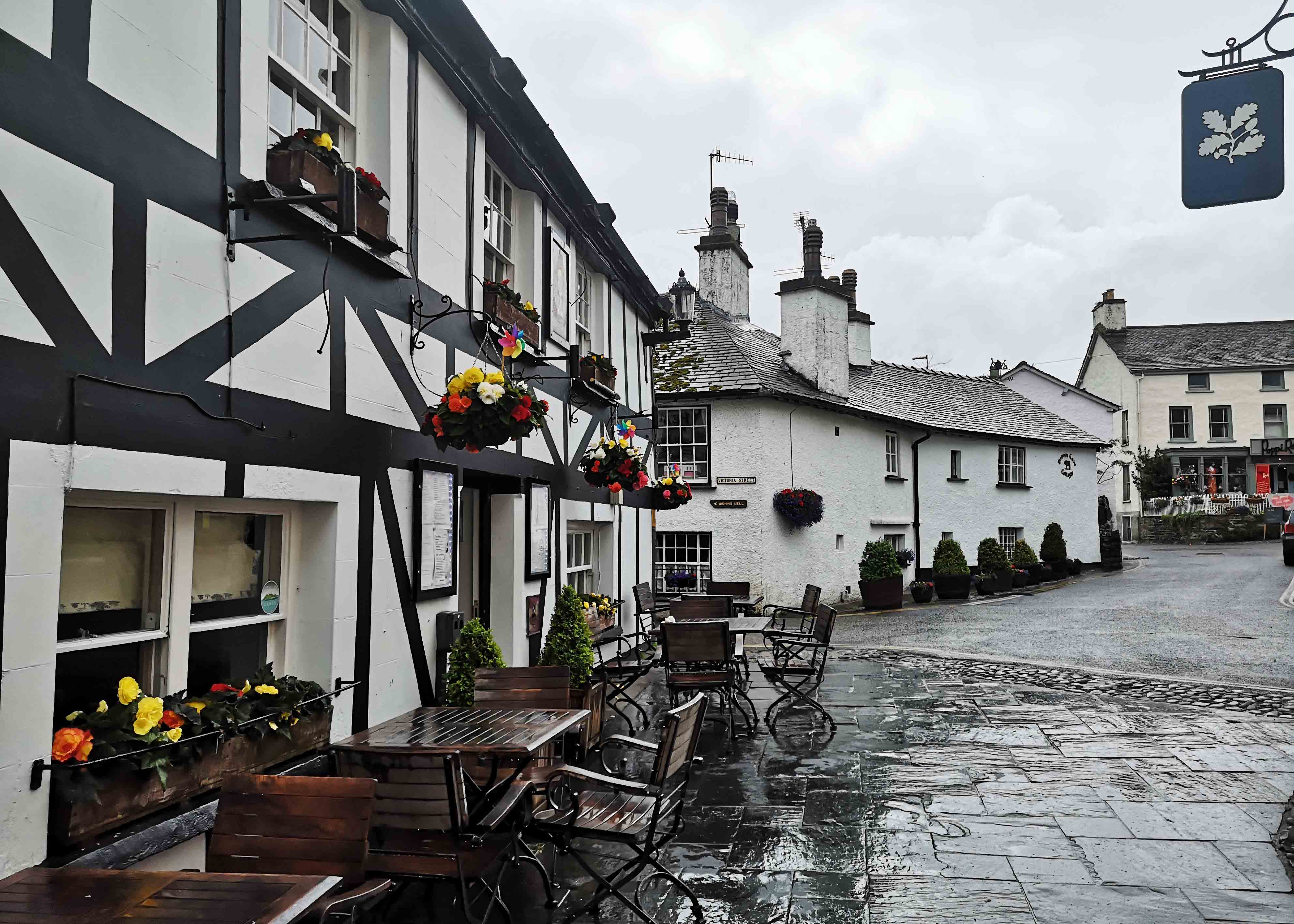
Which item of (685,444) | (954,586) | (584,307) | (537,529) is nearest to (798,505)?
(685,444)

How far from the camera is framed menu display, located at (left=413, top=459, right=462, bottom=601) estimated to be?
20.0ft

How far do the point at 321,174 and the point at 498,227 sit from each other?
369cm

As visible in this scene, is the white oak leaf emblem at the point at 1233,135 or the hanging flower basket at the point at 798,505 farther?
the hanging flower basket at the point at 798,505

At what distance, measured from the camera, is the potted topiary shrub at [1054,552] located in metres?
26.2

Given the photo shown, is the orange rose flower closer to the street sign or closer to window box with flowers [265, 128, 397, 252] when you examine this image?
window box with flowers [265, 128, 397, 252]

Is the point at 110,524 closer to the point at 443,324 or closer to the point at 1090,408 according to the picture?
the point at 443,324

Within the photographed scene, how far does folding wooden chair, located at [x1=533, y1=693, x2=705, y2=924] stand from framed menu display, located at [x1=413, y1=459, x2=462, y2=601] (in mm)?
1837

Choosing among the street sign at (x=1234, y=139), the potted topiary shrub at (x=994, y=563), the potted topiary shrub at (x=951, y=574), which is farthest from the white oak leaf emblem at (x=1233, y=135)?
the potted topiary shrub at (x=994, y=563)

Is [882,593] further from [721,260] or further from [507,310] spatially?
[507,310]

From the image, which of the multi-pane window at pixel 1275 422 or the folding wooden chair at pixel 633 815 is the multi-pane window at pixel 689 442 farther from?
the multi-pane window at pixel 1275 422

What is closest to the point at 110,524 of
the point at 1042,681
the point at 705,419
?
the point at 1042,681

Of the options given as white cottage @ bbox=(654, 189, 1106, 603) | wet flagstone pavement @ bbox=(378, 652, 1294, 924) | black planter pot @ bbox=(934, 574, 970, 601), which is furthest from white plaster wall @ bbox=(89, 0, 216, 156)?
black planter pot @ bbox=(934, 574, 970, 601)

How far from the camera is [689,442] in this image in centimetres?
1989

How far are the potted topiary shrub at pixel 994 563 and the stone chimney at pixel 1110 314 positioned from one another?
86.0 feet
